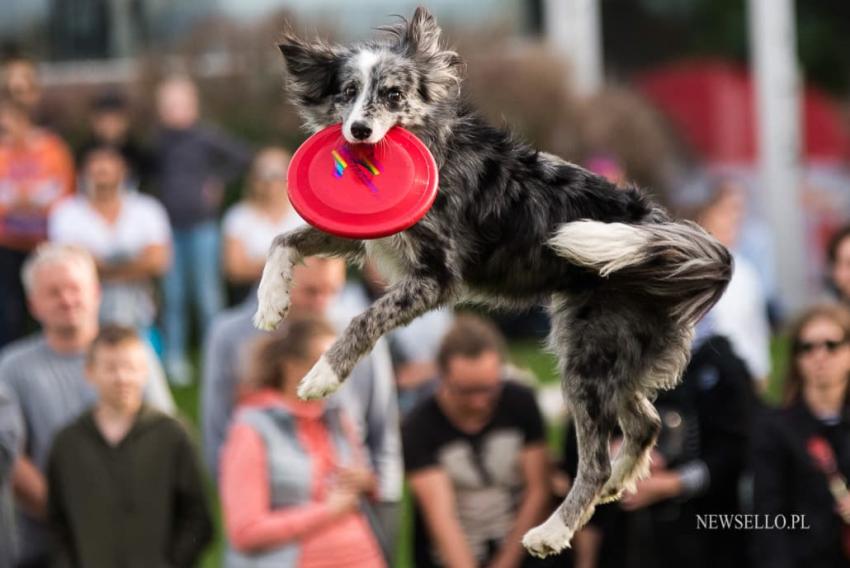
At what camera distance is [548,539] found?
321cm

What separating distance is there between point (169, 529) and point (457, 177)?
319 cm

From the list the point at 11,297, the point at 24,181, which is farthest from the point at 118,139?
the point at 11,297

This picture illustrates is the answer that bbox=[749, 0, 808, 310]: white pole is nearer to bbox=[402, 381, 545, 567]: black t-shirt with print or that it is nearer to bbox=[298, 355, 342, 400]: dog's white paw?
bbox=[402, 381, 545, 567]: black t-shirt with print

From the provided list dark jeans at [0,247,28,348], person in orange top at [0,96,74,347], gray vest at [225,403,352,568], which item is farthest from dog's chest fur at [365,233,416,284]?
dark jeans at [0,247,28,348]

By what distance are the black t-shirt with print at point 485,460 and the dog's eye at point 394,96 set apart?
3019 mm

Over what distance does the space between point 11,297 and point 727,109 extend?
28.7ft

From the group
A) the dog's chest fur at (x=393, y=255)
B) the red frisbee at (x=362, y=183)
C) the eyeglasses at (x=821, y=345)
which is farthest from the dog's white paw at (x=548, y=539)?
the eyeglasses at (x=821, y=345)

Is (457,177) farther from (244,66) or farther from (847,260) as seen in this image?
(244,66)

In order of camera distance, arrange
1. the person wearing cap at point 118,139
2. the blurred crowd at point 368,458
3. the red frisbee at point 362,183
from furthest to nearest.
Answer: the person wearing cap at point 118,139, the blurred crowd at point 368,458, the red frisbee at point 362,183

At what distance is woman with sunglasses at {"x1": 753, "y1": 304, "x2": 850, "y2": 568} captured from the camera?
18.0 ft

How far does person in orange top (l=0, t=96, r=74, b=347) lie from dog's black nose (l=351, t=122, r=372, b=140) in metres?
6.42

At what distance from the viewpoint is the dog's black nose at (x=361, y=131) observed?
115 inches

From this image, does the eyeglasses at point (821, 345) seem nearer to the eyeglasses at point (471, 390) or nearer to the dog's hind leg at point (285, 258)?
the eyeglasses at point (471, 390)

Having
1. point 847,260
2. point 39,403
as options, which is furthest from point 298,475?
point 847,260
